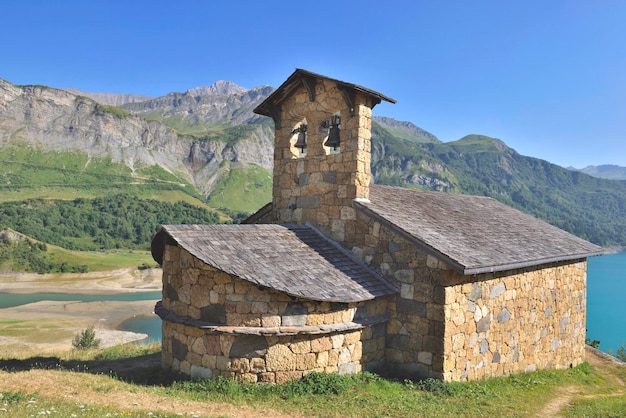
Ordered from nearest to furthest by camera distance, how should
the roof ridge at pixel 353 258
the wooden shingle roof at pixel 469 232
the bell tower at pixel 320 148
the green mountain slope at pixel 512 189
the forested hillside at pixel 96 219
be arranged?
the wooden shingle roof at pixel 469 232
the roof ridge at pixel 353 258
the bell tower at pixel 320 148
the forested hillside at pixel 96 219
the green mountain slope at pixel 512 189

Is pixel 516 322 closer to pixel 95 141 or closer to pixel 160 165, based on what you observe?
pixel 95 141

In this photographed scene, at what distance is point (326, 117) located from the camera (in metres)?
10.1

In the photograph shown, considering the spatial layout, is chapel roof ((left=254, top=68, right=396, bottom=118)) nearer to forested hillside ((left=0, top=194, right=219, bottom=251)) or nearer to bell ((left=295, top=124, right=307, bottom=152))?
bell ((left=295, top=124, right=307, bottom=152))

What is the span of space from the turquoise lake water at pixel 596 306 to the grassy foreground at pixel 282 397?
22.0 m

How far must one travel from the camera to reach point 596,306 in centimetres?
4978

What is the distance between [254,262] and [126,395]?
2949 millimetres

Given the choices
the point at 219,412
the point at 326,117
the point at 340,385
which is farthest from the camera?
the point at 326,117

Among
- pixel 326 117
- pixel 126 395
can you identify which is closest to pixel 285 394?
pixel 126 395

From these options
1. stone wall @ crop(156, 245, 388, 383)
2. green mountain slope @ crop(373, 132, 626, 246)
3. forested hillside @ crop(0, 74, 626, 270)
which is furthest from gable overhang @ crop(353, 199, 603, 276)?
green mountain slope @ crop(373, 132, 626, 246)

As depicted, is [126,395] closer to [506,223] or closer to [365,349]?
[365,349]

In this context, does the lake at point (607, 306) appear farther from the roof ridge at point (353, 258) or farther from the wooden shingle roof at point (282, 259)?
the wooden shingle roof at point (282, 259)

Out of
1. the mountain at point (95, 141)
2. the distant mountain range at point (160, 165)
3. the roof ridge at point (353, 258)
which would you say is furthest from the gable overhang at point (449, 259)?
the mountain at point (95, 141)

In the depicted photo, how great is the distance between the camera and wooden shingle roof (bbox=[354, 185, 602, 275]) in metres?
8.29

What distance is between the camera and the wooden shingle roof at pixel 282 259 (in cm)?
737
